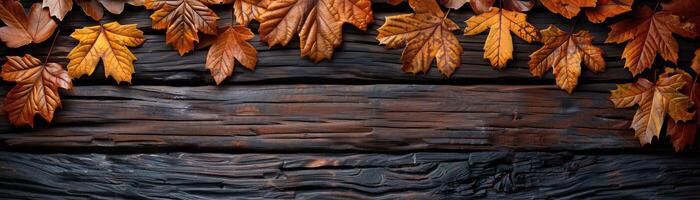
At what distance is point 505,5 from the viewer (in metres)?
1.74

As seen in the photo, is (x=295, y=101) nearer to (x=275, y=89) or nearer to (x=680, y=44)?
(x=275, y=89)

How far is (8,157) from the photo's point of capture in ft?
5.98

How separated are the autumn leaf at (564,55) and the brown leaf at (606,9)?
1.8 inches

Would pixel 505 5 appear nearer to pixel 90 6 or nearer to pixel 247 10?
pixel 247 10

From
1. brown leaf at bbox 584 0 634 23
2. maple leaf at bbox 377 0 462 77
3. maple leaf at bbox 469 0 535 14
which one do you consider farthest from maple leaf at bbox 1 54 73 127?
brown leaf at bbox 584 0 634 23

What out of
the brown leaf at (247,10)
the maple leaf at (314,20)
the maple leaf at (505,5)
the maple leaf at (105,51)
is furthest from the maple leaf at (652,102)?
the maple leaf at (105,51)

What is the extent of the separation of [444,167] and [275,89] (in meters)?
0.50

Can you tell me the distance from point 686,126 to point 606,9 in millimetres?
372

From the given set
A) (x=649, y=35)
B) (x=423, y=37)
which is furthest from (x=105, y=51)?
(x=649, y=35)

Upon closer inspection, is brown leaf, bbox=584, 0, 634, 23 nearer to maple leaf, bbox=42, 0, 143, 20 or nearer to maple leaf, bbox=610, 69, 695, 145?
maple leaf, bbox=610, 69, 695, 145

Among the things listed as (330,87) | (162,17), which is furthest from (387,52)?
(162,17)

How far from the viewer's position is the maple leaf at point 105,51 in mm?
1750

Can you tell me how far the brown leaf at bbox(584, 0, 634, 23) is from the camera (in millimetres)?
1678

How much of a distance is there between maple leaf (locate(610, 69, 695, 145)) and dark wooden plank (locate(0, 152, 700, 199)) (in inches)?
3.8
